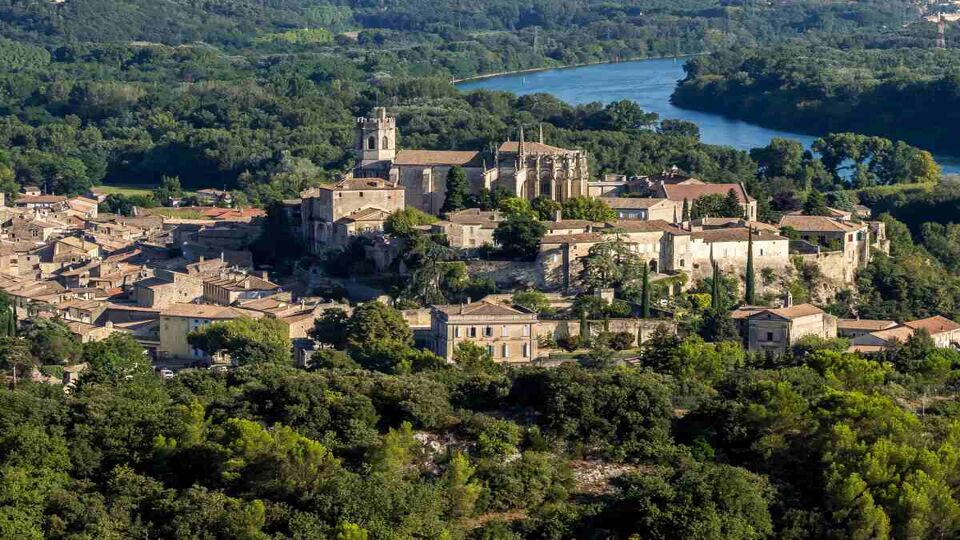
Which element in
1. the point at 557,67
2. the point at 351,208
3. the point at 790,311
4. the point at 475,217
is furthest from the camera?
the point at 557,67

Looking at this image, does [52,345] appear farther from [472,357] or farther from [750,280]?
[750,280]

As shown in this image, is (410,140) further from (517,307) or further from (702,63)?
(702,63)

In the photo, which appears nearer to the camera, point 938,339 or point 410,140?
point 938,339

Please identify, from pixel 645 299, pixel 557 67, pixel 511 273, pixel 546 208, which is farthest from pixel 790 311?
pixel 557 67

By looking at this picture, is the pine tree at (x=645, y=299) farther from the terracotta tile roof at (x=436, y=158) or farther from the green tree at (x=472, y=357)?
the terracotta tile roof at (x=436, y=158)

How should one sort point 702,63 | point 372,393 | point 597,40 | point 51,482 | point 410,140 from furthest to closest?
point 597,40 → point 702,63 → point 410,140 → point 372,393 → point 51,482

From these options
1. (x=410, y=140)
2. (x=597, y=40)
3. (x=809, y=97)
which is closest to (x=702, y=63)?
(x=809, y=97)

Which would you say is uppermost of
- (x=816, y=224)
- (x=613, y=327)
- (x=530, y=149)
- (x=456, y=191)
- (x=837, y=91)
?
(x=530, y=149)

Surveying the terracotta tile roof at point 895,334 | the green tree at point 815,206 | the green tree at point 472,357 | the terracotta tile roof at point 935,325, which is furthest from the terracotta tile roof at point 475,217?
the terracotta tile roof at point 935,325
